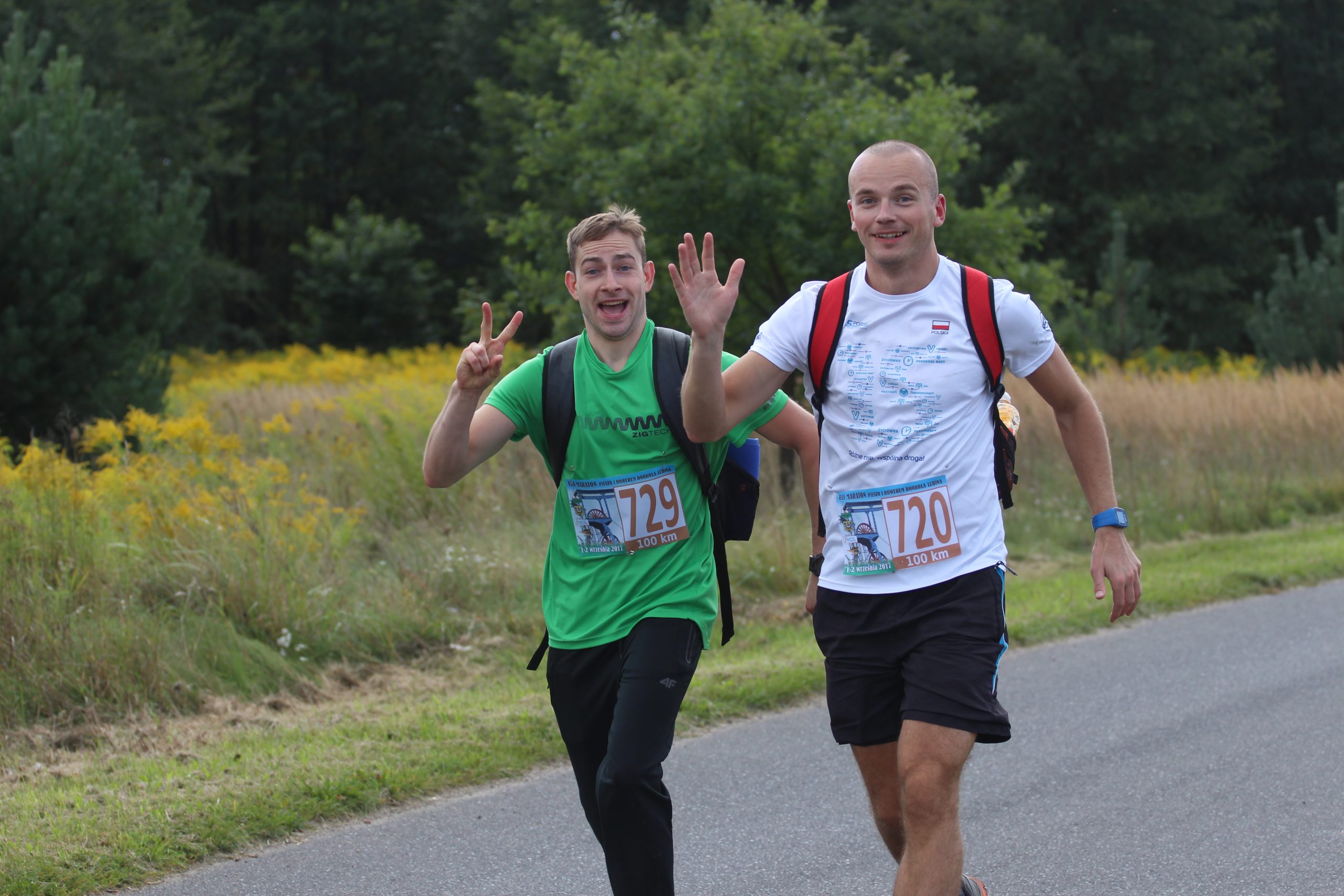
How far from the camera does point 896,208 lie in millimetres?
3629

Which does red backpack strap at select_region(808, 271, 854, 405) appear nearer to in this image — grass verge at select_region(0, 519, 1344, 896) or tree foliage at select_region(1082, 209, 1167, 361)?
grass verge at select_region(0, 519, 1344, 896)

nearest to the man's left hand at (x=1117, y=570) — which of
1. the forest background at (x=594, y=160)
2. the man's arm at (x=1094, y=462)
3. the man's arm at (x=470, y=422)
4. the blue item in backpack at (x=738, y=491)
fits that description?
the man's arm at (x=1094, y=462)

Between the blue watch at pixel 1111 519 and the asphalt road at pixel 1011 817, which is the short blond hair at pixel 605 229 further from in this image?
the asphalt road at pixel 1011 817

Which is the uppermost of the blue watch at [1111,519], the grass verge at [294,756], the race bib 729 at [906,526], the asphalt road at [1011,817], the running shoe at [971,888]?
the race bib 729 at [906,526]

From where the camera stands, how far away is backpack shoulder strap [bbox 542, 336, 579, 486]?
3990 millimetres

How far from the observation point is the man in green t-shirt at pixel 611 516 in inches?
148

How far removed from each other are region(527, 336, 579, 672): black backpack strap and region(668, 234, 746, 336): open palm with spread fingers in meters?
0.59

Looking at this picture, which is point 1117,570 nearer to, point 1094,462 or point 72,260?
point 1094,462

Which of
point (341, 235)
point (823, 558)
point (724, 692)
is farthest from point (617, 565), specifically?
point (341, 235)

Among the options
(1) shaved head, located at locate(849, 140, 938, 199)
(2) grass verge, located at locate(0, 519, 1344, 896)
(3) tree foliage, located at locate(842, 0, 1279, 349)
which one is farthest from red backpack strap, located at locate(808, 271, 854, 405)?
(3) tree foliage, located at locate(842, 0, 1279, 349)

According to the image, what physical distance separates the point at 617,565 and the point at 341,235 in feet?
135

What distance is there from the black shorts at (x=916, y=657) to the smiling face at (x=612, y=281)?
940 mm

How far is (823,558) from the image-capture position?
3.77 metres

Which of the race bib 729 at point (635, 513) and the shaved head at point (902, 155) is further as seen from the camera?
the race bib 729 at point (635, 513)
